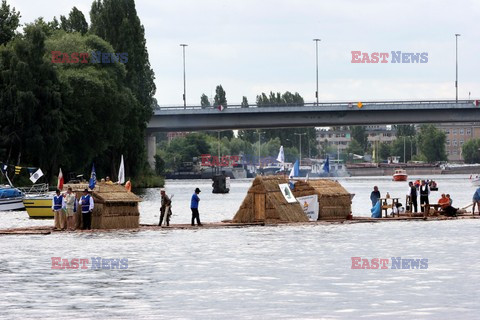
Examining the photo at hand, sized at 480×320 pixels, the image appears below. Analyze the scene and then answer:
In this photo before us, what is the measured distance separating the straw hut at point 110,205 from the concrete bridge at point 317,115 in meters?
90.4

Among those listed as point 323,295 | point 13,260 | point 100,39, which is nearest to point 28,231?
point 13,260

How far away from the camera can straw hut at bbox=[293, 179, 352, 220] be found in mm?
66438

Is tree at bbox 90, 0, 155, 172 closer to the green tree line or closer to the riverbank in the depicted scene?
the green tree line

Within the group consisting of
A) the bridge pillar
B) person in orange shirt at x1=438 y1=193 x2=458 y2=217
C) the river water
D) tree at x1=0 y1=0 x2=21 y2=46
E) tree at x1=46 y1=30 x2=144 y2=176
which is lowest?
the river water

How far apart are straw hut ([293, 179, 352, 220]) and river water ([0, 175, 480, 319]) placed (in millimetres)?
4785

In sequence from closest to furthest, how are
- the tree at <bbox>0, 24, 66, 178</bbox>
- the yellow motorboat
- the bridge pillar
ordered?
1. the yellow motorboat
2. the tree at <bbox>0, 24, 66, 178</bbox>
3. the bridge pillar

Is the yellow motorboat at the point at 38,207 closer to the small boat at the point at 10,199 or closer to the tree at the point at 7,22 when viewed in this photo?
the small boat at the point at 10,199

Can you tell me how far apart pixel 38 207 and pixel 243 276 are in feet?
151

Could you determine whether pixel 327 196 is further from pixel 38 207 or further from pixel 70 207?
pixel 38 207

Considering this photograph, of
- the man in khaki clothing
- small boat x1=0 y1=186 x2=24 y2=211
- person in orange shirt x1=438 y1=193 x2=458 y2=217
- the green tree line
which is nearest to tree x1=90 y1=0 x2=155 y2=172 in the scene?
the green tree line

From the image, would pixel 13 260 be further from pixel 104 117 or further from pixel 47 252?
pixel 104 117

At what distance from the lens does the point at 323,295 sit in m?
33.6

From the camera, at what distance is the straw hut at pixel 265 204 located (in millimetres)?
61281

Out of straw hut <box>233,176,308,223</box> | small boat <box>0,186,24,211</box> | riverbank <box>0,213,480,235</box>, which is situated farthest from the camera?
small boat <box>0,186,24,211</box>
